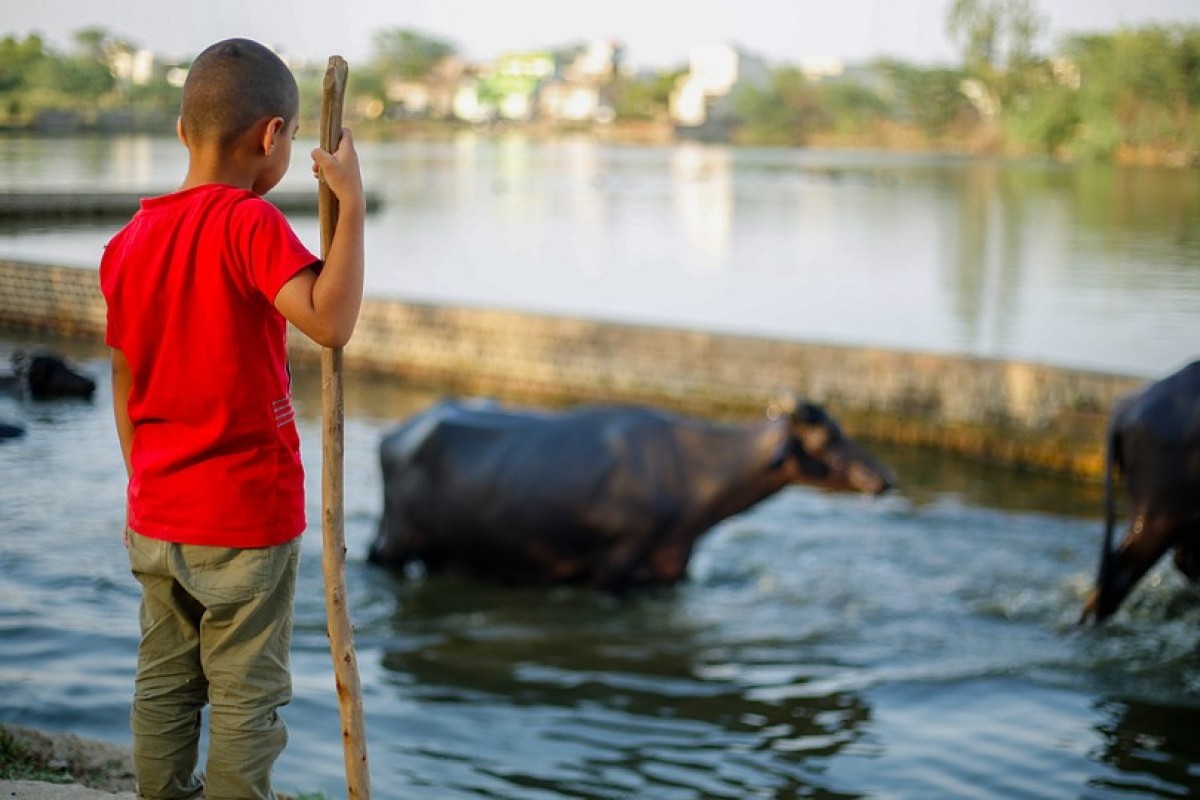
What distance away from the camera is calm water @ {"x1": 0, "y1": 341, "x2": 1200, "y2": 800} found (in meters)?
6.73

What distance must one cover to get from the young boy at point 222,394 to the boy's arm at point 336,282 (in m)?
0.01

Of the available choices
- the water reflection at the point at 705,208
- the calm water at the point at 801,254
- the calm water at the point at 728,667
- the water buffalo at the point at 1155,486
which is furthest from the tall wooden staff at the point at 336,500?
the water reflection at the point at 705,208

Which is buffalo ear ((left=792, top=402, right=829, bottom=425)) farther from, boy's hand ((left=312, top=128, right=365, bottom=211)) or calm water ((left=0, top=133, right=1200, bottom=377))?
boy's hand ((left=312, top=128, right=365, bottom=211))

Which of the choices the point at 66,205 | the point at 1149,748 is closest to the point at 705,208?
the point at 66,205

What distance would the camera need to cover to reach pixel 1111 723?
7602 millimetres

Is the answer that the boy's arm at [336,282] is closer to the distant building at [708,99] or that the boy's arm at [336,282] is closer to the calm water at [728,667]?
the calm water at [728,667]

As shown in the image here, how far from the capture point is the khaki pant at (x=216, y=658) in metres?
3.58

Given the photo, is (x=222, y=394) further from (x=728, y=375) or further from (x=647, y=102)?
(x=647, y=102)

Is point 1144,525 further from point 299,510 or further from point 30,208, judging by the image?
point 30,208

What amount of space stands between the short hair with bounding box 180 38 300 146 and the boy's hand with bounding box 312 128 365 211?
0.20 metres

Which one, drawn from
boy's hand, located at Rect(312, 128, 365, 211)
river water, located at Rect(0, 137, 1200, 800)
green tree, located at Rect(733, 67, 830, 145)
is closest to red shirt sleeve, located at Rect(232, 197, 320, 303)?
boy's hand, located at Rect(312, 128, 365, 211)

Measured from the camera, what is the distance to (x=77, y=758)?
488 cm

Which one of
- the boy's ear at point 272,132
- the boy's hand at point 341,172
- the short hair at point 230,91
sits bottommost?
the boy's hand at point 341,172

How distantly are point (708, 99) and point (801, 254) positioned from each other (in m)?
153
